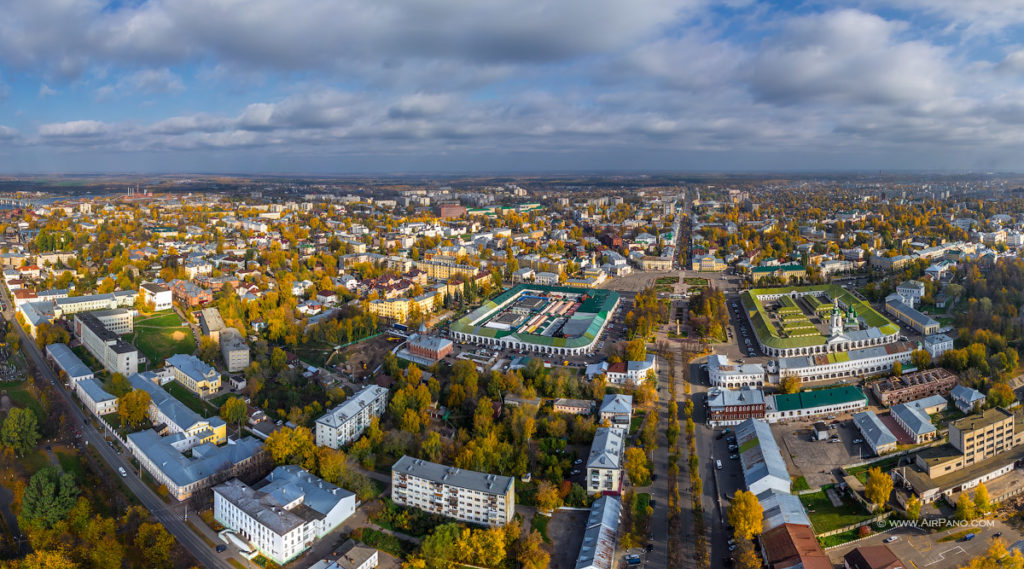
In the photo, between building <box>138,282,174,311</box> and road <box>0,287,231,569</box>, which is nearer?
road <box>0,287,231,569</box>

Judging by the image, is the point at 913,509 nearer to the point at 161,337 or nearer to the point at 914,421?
the point at 914,421

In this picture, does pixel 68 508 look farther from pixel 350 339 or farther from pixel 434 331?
pixel 434 331

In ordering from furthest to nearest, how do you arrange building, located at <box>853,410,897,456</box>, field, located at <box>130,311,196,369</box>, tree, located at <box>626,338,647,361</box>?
field, located at <box>130,311,196,369</box>
tree, located at <box>626,338,647,361</box>
building, located at <box>853,410,897,456</box>

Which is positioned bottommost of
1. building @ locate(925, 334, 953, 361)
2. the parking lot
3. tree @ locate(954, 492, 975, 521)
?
the parking lot

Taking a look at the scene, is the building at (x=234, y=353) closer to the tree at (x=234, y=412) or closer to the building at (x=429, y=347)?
the tree at (x=234, y=412)

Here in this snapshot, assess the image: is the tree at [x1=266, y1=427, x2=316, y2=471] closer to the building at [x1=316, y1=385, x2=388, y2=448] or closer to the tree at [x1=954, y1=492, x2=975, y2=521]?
the building at [x1=316, y1=385, x2=388, y2=448]

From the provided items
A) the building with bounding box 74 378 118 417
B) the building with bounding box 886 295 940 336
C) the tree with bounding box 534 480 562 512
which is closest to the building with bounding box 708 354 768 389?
the tree with bounding box 534 480 562 512

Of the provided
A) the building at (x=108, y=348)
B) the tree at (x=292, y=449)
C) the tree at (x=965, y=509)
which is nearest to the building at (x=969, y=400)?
the tree at (x=965, y=509)
